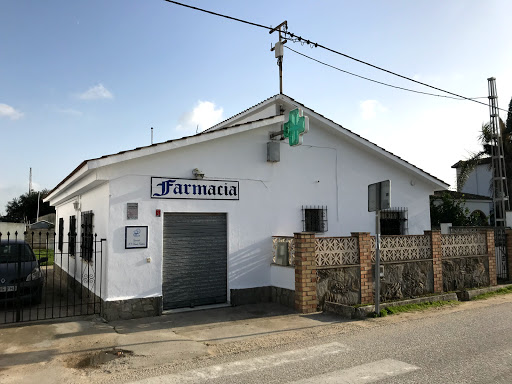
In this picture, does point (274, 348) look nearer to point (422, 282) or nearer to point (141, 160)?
point (141, 160)

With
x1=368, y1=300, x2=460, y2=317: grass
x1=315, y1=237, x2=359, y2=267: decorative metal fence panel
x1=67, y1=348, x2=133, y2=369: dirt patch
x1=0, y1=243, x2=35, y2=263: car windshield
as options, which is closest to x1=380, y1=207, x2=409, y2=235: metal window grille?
x1=368, y1=300, x2=460, y2=317: grass

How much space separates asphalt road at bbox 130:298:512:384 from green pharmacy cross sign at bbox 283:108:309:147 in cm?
455

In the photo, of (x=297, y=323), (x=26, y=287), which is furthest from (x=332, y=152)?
(x=26, y=287)

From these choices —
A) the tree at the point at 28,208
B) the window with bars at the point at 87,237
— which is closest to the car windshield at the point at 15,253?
the window with bars at the point at 87,237

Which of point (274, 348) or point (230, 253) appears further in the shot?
point (230, 253)

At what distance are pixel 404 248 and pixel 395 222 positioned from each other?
107 inches

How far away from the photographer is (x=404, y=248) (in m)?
10.4

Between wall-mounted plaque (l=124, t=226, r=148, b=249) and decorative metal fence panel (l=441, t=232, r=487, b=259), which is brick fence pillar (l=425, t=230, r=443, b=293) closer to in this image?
decorative metal fence panel (l=441, t=232, r=487, b=259)

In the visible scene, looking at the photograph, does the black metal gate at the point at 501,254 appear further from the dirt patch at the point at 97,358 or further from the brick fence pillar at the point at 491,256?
the dirt patch at the point at 97,358

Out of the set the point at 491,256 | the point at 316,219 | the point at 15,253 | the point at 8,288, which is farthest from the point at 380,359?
the point at 15,253

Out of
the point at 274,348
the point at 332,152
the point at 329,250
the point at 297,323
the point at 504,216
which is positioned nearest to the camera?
the point at 274,348

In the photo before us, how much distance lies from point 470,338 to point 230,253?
5.32m

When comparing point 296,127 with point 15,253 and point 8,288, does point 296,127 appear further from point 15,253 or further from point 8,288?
point 15,253

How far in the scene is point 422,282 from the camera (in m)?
10.5
